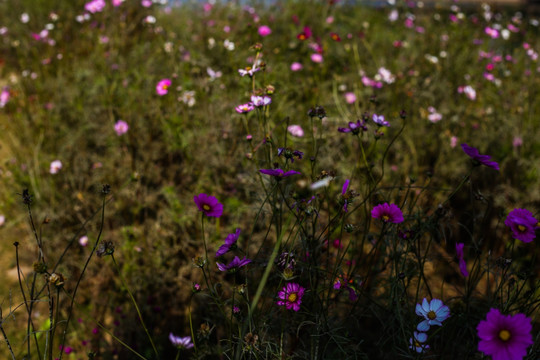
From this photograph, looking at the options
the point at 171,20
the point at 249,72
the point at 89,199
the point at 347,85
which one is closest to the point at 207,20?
the point at 171,20

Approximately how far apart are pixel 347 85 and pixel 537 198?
57.0 inches

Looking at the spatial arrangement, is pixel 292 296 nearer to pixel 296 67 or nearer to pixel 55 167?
pixel 55 167

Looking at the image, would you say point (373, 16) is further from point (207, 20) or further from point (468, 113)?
point (468, 113)

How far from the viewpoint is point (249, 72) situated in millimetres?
1288

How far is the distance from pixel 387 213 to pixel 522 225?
304 mm

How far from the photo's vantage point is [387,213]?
0.99m

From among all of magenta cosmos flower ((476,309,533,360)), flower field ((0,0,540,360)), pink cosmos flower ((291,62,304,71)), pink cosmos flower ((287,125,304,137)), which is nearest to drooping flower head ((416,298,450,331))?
flower field ((0,0,540,360))

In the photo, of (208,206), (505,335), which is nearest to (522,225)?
(505,335)

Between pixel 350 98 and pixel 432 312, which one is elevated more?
pixel 432 312

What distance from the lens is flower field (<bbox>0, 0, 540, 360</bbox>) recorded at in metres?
1.12

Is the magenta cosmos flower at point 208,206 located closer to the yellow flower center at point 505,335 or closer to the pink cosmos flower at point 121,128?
the yellow flower center at point 505,335

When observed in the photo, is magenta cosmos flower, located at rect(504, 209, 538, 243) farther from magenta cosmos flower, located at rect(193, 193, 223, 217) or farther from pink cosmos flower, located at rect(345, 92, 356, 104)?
pink cosmos flower, located at rect(345, 92, 356, 104)

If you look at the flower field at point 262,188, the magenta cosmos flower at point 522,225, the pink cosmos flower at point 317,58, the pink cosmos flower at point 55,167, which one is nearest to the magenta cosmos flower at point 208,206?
the flower field at point 262,188

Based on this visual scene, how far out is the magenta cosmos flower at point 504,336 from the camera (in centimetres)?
67
